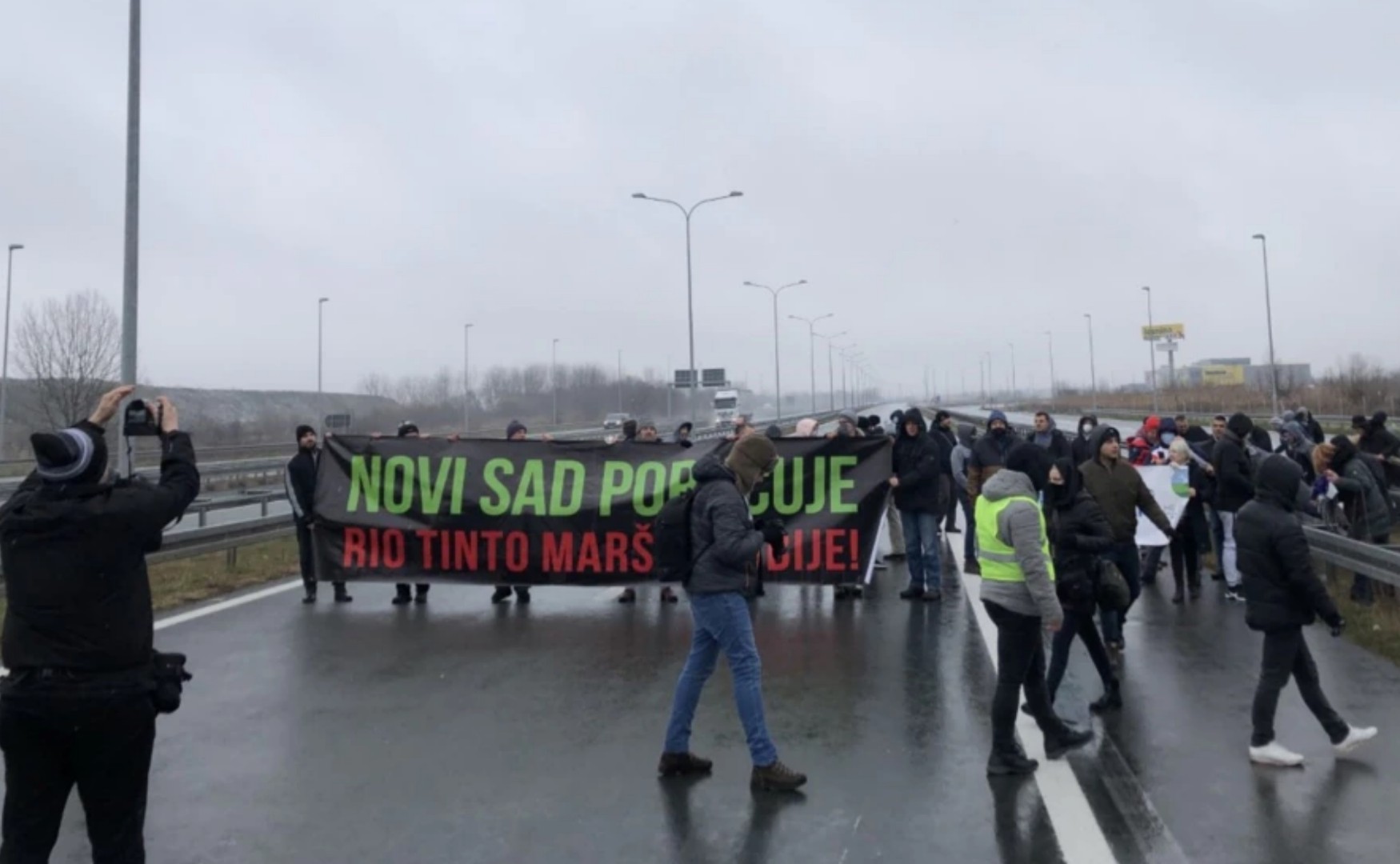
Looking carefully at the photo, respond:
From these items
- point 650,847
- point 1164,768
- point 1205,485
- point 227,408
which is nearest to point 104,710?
point 650,847

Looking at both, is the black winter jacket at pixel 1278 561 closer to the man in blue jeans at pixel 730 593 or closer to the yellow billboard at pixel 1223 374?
the man in blue jeans at pixel 730 593

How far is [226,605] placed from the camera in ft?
37.7

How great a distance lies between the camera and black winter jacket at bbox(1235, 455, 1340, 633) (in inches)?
236

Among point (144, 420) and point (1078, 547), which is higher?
point (144, 420)

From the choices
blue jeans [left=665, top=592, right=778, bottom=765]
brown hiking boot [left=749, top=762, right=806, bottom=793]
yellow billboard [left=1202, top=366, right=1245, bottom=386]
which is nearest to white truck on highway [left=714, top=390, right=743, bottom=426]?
blue jeans [left=665, top=592, right=778, bottom=765]

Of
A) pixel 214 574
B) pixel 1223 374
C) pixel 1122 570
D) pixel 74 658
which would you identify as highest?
pixel 1223 374

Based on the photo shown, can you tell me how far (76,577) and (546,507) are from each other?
7519 millimetres

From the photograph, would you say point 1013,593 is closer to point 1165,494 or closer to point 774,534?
point 774,534

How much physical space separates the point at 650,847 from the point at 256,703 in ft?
12.6

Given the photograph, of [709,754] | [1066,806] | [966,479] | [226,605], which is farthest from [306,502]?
[1066,806]

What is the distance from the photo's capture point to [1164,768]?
6.01 m

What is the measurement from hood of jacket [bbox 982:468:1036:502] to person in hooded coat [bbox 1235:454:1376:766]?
4.10ft

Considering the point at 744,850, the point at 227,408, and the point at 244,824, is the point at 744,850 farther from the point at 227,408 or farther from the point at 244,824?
the point at 227,408

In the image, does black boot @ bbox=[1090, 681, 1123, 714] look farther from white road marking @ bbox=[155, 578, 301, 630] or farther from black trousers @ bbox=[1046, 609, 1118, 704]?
white road marking @ bbox=[155, 578, 301, 630]
